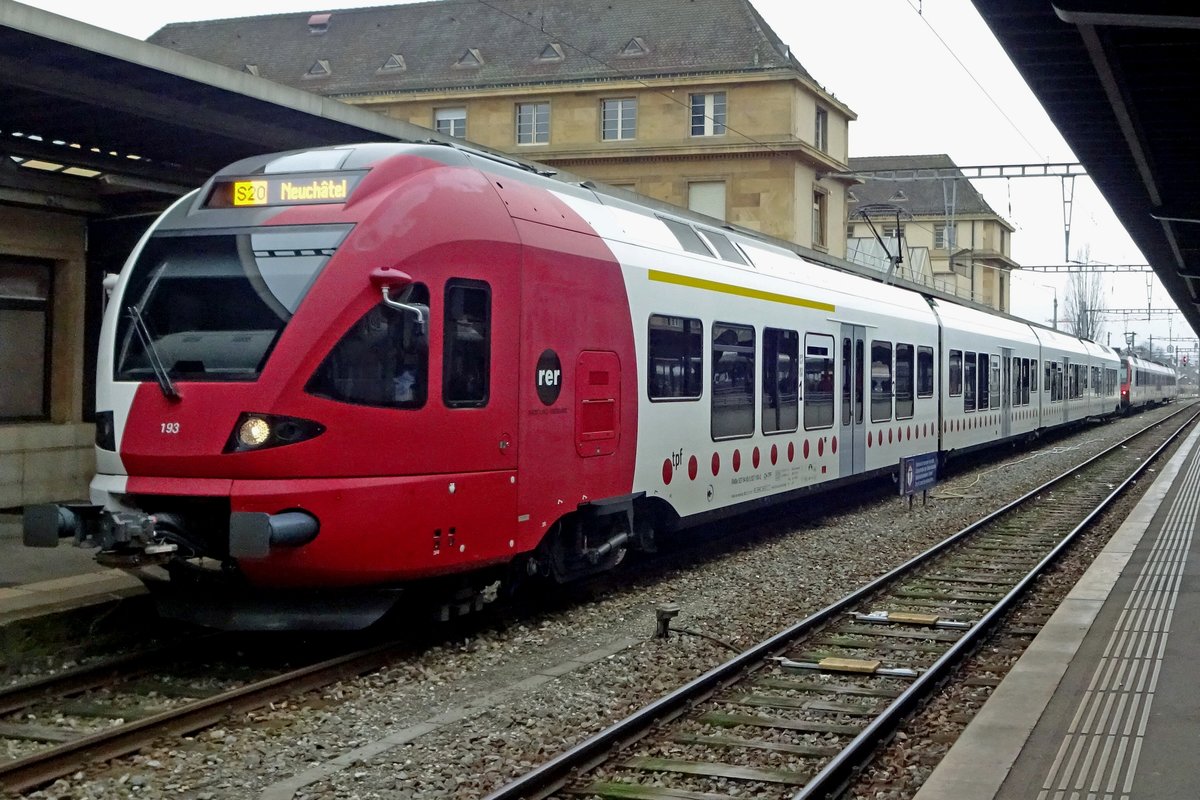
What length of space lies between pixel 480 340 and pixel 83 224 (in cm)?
660

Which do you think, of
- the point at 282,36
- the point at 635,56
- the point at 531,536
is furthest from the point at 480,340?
the point at 282,36

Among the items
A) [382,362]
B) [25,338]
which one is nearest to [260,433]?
[382,362]

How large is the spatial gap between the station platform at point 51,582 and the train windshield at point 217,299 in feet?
5.83

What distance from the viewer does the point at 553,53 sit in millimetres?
51938

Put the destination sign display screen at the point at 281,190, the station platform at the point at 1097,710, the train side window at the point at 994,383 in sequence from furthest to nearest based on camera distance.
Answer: the train side window at the point at 994,383 < the destination sign display screen at the point at 281,190 < the station platform at the point at 1097,710

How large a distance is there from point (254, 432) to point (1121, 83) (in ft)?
24.7

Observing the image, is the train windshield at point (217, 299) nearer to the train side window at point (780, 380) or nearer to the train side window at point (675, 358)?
the train side window at point (675, 358)

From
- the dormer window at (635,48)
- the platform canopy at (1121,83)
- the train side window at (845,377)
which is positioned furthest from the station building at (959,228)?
the train side window at (845,377)

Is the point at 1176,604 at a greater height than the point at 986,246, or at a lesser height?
lesser

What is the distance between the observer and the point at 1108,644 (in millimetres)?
8648

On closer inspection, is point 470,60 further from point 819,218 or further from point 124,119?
point 124,119

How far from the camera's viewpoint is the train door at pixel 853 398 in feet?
52.0

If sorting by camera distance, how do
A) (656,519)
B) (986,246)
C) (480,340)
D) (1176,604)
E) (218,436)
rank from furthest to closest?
(986,246), (656,519), (1176,604), (480,340), (218,436)

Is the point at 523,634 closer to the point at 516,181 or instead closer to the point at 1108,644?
the point at 516,181
